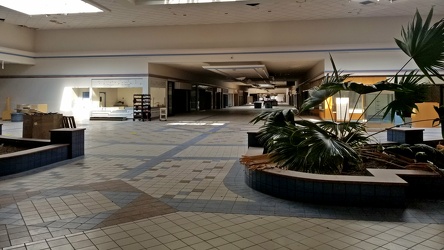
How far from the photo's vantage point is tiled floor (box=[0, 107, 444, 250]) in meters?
2.57

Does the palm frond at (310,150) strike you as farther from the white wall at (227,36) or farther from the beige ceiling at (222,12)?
the white wall at (227,36)

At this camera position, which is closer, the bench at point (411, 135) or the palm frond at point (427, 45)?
the palm frond at point (427, 45)

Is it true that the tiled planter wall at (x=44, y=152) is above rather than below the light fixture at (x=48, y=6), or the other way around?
below

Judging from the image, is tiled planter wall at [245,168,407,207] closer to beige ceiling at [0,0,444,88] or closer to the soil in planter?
the soil in planter

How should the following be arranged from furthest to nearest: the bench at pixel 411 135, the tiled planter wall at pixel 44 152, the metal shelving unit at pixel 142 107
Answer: the metal shelving unit at pixel 142 107
the bench at pixel 411 135
the tiled planter wall at pixel 44 152

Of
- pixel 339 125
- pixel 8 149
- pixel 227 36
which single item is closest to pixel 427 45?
pixel 339 125

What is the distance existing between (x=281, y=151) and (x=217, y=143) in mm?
4621

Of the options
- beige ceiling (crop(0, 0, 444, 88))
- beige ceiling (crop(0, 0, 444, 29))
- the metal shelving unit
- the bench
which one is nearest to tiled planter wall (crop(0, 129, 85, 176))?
the bench

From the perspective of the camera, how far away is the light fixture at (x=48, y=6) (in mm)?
11508

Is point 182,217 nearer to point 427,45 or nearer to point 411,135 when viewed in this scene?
point 427,45

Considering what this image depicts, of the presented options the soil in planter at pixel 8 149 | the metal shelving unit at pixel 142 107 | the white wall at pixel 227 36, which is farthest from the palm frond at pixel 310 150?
the metal shelving unit at pixel 142 107

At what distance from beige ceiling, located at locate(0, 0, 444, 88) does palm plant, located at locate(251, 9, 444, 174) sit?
953 cm

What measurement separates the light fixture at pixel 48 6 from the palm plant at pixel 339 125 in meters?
10.6

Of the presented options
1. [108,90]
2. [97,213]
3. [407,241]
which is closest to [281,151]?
[407,241]
